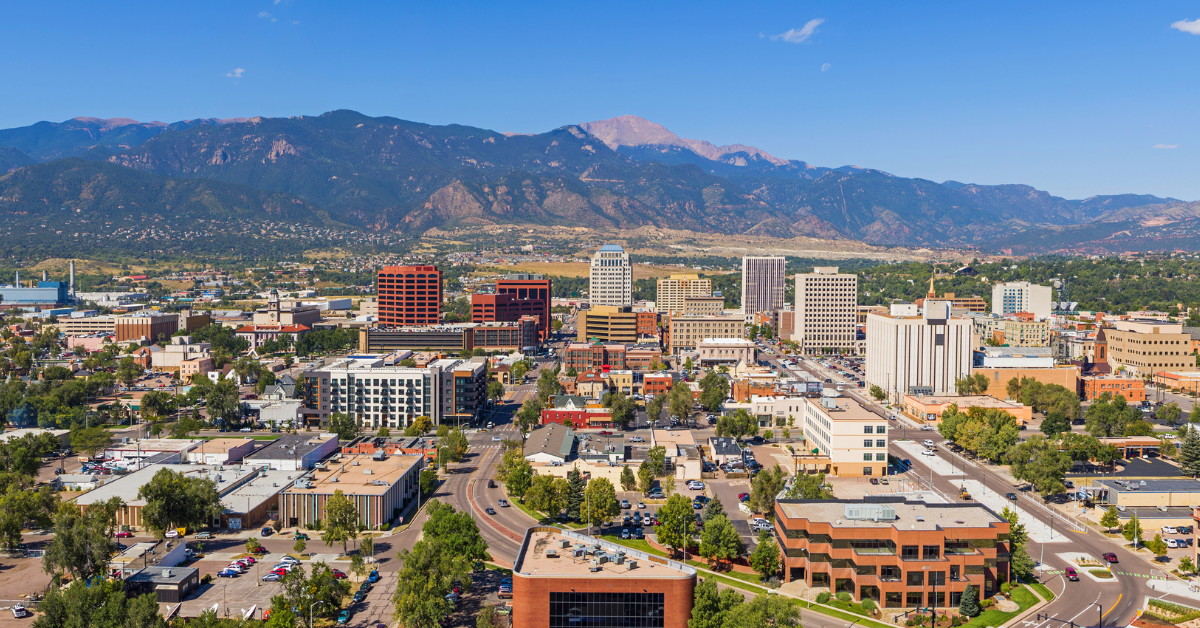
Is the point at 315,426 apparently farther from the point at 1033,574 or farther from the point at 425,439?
the point at 1033,574

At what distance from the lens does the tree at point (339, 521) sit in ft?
167

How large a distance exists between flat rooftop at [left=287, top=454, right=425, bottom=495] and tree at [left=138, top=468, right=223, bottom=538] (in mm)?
4740

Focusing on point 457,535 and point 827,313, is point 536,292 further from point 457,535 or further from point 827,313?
point 457,535

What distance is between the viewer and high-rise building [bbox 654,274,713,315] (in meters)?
191

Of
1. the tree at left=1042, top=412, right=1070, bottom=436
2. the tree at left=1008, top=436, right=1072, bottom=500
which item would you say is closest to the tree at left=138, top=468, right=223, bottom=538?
the tree at left=1008, top=436, right=1072, bottom=500

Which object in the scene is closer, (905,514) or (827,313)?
(905,514)

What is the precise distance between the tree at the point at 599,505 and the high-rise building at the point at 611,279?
133 metres

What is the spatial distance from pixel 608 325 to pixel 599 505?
323 ft

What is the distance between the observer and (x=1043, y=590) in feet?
150

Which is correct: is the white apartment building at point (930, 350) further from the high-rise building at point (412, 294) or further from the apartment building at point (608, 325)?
the high-rise building at point (412, 294)

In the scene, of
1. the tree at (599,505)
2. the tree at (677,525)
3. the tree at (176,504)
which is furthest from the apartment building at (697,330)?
the tree at (176,504)

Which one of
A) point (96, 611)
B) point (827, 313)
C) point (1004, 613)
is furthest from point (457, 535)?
point (827, 313)

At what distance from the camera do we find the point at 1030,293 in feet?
554

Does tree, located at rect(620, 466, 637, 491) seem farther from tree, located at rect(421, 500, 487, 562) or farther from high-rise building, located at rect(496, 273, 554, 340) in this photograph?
high-rise building, located at rect(496, 273, 554, 340)
